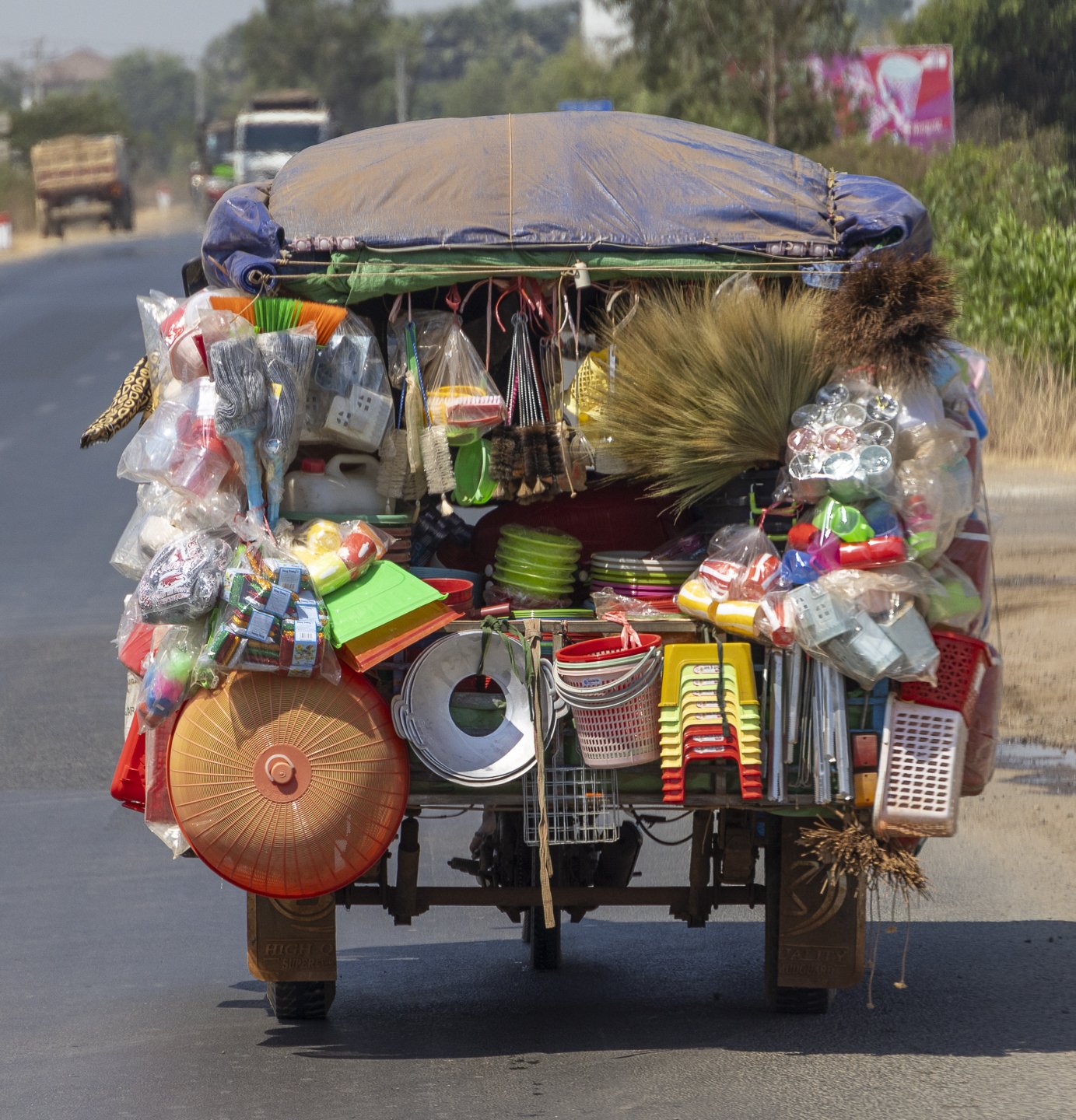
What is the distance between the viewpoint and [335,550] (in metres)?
4.75

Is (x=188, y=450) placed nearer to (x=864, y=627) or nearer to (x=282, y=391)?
(x=282, y=391)

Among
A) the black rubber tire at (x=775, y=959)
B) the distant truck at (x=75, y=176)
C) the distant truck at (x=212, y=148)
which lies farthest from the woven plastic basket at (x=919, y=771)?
the distant truck at (x=75, y=176)

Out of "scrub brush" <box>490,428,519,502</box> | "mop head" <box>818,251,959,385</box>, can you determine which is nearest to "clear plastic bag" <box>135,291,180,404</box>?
"scrub brush" <box>490,428,519,502</box>

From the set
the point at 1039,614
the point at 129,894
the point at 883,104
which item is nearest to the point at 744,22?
the point at 883,104

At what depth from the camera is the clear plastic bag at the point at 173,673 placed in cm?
467

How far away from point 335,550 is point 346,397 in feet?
1.40

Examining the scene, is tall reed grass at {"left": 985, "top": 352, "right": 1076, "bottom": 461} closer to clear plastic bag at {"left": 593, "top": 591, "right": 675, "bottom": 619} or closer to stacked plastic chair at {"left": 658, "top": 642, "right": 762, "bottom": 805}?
clear plastic bag at {"left": 593, "top": 591, "right": 675, "bottom": 619}

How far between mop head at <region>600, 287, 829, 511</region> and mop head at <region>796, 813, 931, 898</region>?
956 millimetres

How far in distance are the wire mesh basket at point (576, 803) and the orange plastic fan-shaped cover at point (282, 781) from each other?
14.6 inches

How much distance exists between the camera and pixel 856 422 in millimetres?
4664

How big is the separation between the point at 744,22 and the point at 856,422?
28.0 metres

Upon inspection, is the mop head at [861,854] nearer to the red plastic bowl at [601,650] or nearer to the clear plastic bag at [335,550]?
the red plastic bowl at [601,650]

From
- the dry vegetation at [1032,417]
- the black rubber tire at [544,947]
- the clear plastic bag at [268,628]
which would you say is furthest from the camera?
the dry vegetation at [1032,417]

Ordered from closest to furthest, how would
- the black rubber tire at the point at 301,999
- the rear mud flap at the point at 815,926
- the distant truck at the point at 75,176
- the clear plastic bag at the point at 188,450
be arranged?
the clear plastic bag at the point at 188,450 → the rear mud flap at the point at 815,926 → the black rubber tire at the point at 301,999 → the distant truck at the point at 75,176
